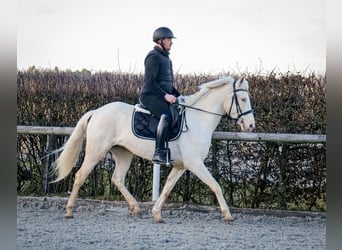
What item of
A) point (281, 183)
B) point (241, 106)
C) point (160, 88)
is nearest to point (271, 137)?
point (241, 106)

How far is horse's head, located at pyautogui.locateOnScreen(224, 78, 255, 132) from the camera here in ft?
20.4

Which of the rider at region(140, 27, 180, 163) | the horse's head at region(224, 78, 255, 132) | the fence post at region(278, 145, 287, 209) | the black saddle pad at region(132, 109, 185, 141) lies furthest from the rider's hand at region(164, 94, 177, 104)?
the fence post at region(278, 145, 287, 209)

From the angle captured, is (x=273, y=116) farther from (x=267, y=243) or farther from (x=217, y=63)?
(x=267, y=243)

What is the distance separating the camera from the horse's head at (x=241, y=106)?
6.22 metres

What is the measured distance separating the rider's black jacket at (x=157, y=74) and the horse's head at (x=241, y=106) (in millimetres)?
728

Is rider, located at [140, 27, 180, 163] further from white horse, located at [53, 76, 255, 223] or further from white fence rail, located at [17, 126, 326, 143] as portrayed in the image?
white fence rail, located at [17, 126, 326, 143]

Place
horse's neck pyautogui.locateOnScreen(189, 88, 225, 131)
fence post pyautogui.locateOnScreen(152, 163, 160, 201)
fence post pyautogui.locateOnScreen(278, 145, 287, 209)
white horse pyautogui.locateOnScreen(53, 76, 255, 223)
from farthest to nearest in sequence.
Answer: fence post pyautogui.locateOnScreen(152, 163, 160, 201)
fence post pyautogui.locateOnScreen(278, 145, 287, 209)
horse's neck pyautogui.locateOnScreen(189, 88, 225, 131)
white horse pyautogui.locateOnScreen(53, 76, 255, 223)

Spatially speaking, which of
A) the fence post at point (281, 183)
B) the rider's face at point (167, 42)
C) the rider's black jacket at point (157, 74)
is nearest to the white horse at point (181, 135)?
the rider's black jacket at point (157, 74)

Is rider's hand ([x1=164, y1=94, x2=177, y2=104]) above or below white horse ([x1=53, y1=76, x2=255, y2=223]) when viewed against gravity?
above

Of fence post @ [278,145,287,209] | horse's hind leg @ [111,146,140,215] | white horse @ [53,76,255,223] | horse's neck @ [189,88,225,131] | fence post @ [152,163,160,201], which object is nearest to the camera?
white horse @ [53,76,255,223]

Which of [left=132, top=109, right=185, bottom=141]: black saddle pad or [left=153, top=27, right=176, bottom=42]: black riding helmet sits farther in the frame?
[left=132, top=109, right=185, bottom=141]: black saddle pad

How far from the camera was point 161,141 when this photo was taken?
618 centimetres

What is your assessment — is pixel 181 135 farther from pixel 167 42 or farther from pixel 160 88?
pixel 167 42

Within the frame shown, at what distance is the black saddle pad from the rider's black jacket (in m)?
0.27
